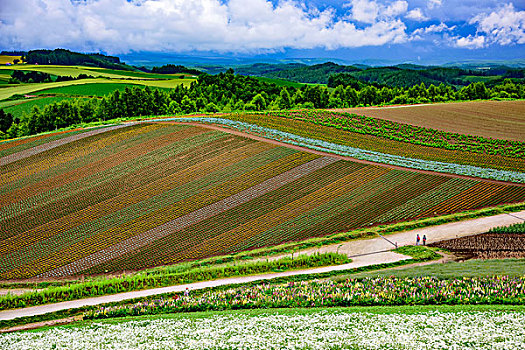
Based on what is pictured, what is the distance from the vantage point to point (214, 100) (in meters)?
132

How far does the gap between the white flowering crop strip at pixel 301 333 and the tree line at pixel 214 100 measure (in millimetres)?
85953

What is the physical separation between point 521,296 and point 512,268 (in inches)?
173

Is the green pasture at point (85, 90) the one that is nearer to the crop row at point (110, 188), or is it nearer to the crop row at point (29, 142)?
the crop row at point (29, 142)

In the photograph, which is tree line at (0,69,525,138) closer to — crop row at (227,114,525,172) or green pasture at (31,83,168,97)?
green pasture at (31,83,168,97)

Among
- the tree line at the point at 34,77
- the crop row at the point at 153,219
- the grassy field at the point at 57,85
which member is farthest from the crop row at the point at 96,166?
the tree line at the point at 34,77

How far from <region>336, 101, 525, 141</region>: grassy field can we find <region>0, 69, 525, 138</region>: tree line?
3381 cm

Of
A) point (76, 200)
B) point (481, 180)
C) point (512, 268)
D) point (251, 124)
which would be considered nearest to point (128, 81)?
point (251, 124)

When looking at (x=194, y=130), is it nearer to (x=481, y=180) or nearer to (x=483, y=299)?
(x=481, y=180)

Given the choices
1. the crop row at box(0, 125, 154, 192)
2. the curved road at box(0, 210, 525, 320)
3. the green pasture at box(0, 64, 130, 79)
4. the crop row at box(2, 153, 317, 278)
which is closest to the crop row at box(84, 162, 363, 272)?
the crop row at box(2, 153, 317, 278)

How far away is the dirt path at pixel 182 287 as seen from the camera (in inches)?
1013

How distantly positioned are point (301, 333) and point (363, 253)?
50.1 feet

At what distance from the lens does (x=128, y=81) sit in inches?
6314

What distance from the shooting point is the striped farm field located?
3397 cm

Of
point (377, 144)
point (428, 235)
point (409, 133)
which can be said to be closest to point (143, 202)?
point (428, 235)
